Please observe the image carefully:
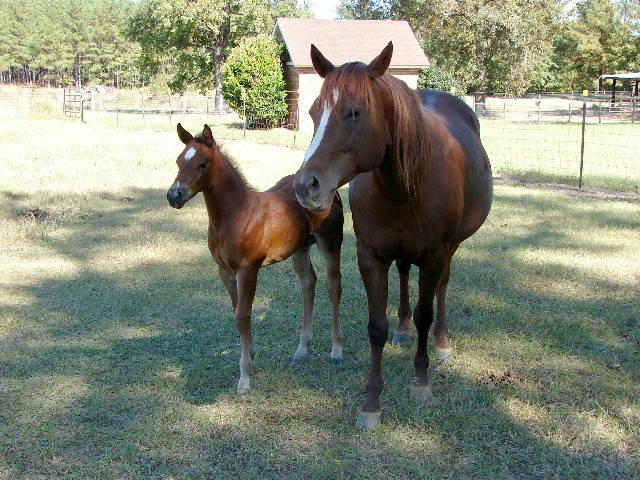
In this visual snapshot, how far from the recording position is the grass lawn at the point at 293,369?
3.50 m

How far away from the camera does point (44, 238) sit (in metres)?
8.66

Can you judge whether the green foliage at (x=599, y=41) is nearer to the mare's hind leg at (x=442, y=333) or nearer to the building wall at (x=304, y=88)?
the building wall at (x=304, y=88)

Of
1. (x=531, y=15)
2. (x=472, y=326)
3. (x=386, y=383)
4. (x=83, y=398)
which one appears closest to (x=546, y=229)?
(x=472, y=326)

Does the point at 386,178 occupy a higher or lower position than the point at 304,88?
lower

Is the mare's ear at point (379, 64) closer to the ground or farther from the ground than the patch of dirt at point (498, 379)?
farther from the ground

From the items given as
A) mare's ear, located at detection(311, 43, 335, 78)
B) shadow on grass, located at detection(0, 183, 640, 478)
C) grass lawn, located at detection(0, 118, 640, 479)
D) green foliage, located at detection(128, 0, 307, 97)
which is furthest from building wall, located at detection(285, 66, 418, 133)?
mare's ear, located at detection(311, 43, 335, 78)

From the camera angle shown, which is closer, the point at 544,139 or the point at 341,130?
the point at 341,130

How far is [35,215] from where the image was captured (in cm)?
996

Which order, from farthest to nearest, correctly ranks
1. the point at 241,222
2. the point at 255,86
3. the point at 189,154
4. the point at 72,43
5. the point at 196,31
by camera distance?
the point at 72,43
the point at 196,31
the point at 255,86
the point at 241,222
the point at 189,154

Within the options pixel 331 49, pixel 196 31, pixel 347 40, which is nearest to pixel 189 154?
pixel 331 49

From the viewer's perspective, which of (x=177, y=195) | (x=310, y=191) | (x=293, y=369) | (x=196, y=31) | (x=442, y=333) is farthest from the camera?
(x=196, y=31)

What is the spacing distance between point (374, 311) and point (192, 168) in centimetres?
148

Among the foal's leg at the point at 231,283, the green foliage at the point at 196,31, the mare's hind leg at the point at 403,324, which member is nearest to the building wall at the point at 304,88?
the green foliage at the point at 196,31

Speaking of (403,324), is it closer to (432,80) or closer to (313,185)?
(313,185)
